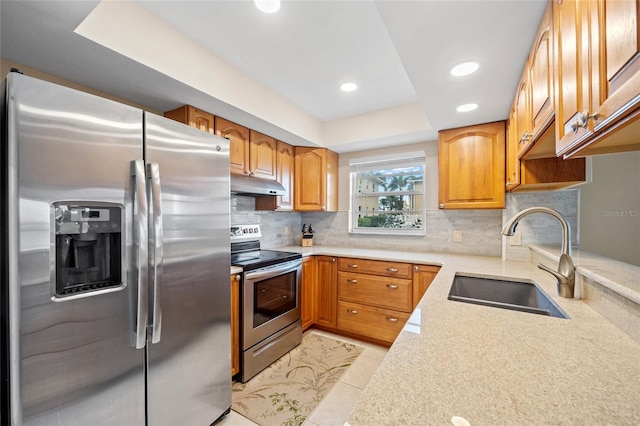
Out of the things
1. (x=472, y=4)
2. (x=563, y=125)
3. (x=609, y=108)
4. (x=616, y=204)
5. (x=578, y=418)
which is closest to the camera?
(x=578, y=418)

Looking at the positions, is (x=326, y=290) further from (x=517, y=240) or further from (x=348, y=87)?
(x=348, y=87)

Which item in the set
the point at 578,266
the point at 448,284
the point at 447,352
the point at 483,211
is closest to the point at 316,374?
the point at 448,284

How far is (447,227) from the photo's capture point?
9.47 ft

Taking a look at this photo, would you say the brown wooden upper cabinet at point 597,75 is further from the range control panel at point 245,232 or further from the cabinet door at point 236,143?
the range control panel at point 245,232

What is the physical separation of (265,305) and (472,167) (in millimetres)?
2188

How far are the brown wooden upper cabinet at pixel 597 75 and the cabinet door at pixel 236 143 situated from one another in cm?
206

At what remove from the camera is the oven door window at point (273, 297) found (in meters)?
2.14

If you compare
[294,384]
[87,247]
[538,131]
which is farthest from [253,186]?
[538,131]

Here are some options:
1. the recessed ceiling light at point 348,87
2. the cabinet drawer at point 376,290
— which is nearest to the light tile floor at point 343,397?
the cabinet drawer at point 376,290

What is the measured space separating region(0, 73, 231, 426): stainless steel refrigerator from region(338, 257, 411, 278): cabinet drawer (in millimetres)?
A: 1453

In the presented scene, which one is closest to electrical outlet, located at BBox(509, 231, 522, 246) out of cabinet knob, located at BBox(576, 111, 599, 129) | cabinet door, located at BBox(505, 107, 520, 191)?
cabinet door, located at BBox(505, 107, 520, 191)

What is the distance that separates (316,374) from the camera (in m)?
2.16

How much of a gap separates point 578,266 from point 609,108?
995 mm

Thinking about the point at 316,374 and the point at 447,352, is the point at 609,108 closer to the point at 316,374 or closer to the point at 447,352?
the point at 447,352
